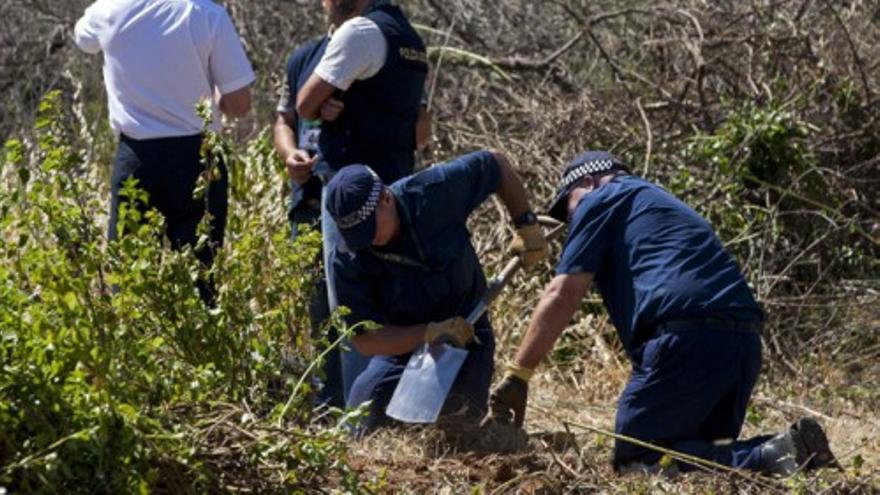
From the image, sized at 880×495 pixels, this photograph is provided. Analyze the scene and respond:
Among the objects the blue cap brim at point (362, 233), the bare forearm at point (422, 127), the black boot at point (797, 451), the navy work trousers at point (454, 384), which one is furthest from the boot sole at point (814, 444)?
the bare forearm at point (422, 127)

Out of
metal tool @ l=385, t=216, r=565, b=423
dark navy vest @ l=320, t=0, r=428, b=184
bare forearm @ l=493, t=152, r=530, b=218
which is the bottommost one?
metal tool @ l=385, t=216, r=565, b=423

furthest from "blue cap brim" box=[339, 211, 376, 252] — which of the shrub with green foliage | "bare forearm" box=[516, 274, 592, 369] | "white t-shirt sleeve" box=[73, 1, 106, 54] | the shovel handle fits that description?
"white t-shirt sleeve" box=[73, 1, 106, 54]

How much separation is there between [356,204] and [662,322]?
1025 mm

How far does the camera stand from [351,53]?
645 centimetres

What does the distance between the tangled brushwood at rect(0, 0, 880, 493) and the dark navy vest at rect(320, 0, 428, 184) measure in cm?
39

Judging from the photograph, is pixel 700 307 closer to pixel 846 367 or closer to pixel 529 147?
pixel 846 367

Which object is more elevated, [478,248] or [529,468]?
[529,468]

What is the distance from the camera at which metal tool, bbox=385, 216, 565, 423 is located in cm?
568

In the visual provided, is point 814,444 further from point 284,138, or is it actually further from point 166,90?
point 166,90

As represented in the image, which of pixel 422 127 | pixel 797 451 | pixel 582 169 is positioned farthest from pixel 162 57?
pixel 797 451

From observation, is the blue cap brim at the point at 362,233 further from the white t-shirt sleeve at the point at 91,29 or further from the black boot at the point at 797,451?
the white t-shirt sleeve at the point at 91,29

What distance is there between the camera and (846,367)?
7754 millimetres

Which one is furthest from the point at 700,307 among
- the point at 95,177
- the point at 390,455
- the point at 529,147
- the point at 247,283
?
the point at 95,177

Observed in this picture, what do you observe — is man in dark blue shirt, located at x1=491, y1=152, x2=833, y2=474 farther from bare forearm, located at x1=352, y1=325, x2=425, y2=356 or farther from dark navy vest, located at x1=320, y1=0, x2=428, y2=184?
dark navy vest, located at x1=320, y1=0, x2=428, y2=184
